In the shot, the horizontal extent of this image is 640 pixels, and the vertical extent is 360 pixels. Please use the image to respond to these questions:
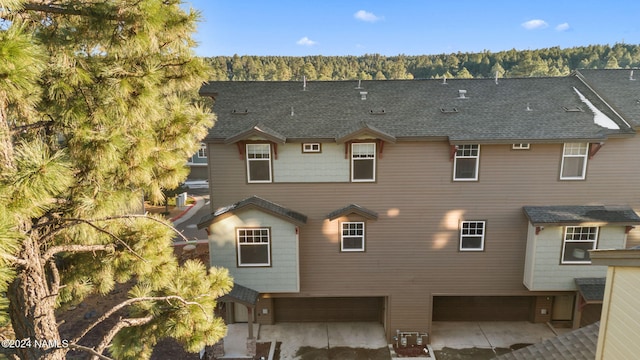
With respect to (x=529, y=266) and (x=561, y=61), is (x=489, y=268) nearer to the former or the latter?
(x=529, y=266)

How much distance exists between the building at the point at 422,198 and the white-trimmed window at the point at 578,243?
4 centimetres

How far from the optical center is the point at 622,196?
12414 millimetres

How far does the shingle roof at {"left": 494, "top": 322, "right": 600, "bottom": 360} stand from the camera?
7.17 metres

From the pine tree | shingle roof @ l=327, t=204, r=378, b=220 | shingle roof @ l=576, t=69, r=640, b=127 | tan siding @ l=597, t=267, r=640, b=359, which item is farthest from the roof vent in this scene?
the pine tree

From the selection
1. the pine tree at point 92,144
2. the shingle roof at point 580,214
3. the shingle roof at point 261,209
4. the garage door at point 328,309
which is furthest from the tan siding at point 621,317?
the garage door at point 328,309

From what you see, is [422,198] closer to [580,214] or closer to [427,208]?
[427,208]

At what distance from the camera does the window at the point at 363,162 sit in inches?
490

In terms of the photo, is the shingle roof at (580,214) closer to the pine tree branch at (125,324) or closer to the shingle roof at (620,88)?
the shingle roof at (620,88)

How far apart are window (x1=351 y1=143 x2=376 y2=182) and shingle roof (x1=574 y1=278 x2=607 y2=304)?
7.97 metres

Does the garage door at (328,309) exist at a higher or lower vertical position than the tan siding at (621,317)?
lower

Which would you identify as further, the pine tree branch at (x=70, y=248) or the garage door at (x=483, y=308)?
the garage door at (x=483, y=308)

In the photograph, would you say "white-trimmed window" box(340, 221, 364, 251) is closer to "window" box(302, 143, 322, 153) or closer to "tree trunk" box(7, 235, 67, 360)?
"window" box(302, 143, 322, 153)

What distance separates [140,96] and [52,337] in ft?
12.2

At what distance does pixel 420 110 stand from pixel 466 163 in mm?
2650
